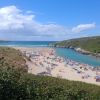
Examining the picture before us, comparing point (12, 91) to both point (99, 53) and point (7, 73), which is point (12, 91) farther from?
point (99, 53)

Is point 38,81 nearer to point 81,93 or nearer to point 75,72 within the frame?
point 81,93

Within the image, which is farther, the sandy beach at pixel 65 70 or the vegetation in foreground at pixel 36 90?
the sandy beach at pixel 65 70

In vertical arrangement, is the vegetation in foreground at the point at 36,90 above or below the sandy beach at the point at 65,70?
above

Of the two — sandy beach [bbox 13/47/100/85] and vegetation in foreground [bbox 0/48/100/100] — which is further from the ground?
vegetation in foreground [bbox 0/48/100/100]

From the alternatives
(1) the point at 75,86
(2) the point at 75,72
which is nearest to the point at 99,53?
(2) the point at 75,72

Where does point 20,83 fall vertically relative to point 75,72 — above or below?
above

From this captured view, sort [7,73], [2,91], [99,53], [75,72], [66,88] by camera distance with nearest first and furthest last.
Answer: [2,91]
[7,73]
[66,88]
[75,72]
[99,53]

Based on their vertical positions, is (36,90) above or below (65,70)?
above

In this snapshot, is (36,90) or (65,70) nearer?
(36,90)

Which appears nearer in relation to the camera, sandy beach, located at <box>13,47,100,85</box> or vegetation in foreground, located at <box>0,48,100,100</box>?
vegetation in foreground, located at <box>0,48,100,100</box>

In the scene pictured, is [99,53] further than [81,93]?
Yes

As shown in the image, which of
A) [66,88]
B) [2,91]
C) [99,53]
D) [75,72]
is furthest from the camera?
[99,53]
